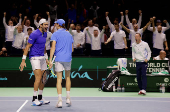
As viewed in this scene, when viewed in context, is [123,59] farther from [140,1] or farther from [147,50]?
[140,1]

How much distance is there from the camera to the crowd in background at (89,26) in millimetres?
14469

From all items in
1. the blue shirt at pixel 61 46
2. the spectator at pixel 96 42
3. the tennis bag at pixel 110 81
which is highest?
the spectator at pixel 96 42

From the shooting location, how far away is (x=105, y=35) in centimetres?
1534

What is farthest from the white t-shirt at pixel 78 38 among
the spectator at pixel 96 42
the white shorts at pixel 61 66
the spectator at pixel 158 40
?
the white shorts at pixel 61 66

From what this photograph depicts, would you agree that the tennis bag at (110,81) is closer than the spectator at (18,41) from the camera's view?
Yes

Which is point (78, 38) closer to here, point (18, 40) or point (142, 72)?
point (18, 40)

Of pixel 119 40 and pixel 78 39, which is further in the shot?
pixel 78 39

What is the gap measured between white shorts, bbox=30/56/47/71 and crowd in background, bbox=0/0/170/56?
5238mm

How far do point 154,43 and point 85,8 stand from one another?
5254 millimetres

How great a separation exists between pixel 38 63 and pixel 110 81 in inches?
185

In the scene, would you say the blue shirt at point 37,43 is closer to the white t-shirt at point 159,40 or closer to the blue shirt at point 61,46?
the blue shirt at point 61,46

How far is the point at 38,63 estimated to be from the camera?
8.09 metres

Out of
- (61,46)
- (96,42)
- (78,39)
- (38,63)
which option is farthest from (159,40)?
(38,63)

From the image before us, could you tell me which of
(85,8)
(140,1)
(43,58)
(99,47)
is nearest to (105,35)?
(99,47)
